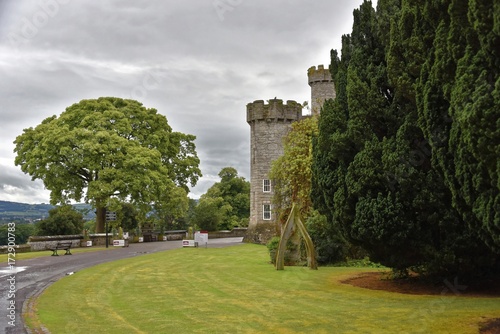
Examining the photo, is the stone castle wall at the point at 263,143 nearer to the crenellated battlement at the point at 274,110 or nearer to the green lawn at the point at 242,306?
the crenellated battlement at the point at 274,110

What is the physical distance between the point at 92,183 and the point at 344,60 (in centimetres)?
2543

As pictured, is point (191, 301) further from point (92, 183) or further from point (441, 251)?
point (92, 183)

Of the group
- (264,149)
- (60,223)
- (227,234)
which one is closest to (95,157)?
(60,223)

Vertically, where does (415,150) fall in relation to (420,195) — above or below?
above

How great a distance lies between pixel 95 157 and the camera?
3784 cm

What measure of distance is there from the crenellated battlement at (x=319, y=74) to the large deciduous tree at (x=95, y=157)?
Answer: 1512 cm

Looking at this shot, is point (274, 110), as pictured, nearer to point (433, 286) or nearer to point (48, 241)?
point (48, 241)

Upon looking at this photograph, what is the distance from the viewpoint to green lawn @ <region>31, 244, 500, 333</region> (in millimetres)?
10633

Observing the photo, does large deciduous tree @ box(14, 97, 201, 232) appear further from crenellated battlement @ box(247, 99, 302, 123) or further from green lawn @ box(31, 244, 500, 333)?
green lawn @ box(31, 244, 500, 333)

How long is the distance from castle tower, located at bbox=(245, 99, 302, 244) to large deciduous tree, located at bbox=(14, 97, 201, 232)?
7551 millimetres

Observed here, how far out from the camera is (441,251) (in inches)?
525

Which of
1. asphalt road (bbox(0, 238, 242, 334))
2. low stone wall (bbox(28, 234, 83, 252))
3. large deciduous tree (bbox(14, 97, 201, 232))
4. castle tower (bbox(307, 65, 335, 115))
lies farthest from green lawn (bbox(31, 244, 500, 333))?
castle tower (bbox(307, 65, 335, 115))

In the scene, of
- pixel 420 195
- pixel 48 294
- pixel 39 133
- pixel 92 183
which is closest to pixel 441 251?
pixel 420 195

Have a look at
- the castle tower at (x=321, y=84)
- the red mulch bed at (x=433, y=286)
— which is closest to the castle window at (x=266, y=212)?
the castle tower at (x=321, y=84)
